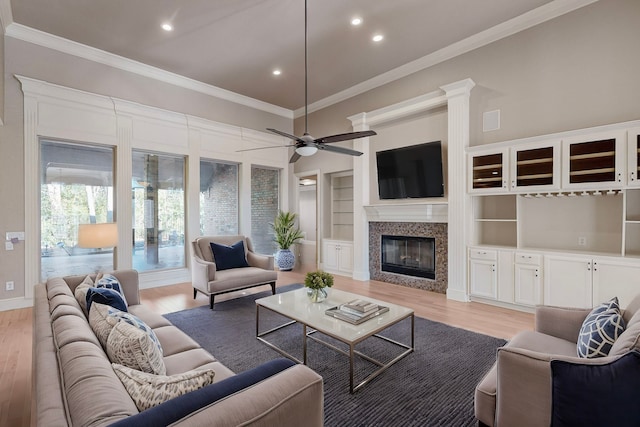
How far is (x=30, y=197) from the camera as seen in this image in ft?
13.8

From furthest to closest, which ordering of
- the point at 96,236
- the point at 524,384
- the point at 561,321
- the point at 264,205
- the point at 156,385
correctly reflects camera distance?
the point at 264,205 → the point at 96,236 → the point at 561,321 → the point at 524,384 → the point at 156,385

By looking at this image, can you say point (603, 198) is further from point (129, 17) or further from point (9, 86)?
point (9, 86)

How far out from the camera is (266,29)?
13.6ft

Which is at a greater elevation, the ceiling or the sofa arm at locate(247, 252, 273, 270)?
the ceiling

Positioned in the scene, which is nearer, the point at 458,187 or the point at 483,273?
the point at 483,273

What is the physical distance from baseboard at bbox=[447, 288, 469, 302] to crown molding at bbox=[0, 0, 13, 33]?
6.84m

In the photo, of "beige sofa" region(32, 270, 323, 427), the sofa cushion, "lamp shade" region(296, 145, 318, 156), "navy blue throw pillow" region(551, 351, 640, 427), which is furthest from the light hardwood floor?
"lamp shade" region(296, 145, 318, 156)

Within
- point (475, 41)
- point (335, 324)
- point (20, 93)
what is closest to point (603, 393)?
point (335, 324)

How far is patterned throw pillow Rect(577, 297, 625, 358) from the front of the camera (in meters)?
1.59

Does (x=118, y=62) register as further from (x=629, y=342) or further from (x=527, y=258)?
(x=527, y=258)

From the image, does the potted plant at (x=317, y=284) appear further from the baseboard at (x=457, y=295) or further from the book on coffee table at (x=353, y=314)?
the baseboard at (x=457, y=295)

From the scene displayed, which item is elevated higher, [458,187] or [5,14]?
[5,14]

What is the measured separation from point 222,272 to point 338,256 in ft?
8.71

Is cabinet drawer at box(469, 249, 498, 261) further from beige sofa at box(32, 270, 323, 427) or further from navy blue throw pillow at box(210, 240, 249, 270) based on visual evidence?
beige sofa at box(32, 270, 323, 427)
